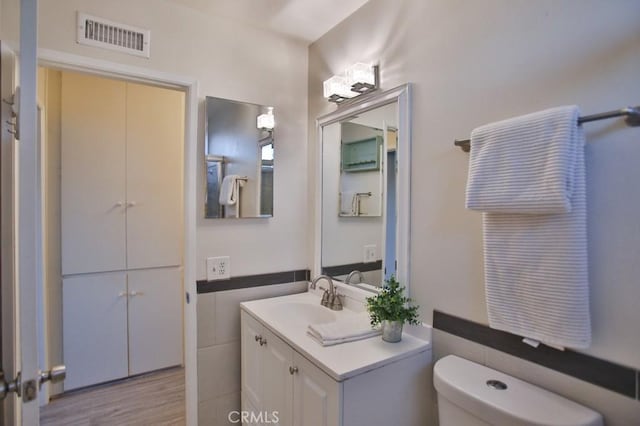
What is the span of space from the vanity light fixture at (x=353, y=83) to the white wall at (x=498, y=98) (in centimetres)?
6

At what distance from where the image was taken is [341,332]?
135 cm

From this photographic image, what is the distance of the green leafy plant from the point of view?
4.30 feet

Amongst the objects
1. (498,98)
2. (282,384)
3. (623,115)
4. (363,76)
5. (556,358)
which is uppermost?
(363,76)

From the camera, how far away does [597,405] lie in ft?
2.98

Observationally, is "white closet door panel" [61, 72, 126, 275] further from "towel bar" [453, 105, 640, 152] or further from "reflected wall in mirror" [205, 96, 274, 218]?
"towel bar" [453, 105, 640, 152]

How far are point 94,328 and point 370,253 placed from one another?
2172mm

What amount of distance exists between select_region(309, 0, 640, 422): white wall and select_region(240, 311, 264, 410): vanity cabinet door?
828 millimetres

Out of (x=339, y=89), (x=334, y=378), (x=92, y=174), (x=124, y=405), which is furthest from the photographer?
(x=92, y=174)

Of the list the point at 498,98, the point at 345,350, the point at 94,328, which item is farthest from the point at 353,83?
the point at 94,328

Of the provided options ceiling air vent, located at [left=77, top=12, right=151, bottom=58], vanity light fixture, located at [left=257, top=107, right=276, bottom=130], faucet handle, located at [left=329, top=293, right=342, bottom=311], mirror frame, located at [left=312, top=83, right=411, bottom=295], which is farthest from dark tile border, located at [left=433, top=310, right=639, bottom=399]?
ceiling air vent, located at [left=77, top=12, right=151, bottom=58]

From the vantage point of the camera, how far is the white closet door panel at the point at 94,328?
2.38 metres

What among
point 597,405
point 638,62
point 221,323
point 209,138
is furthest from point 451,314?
point 209,138

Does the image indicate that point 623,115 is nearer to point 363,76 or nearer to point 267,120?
point 363,76

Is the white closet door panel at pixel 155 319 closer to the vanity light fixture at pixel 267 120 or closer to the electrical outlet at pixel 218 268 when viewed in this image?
the electrical outlet at pixel 218 268
